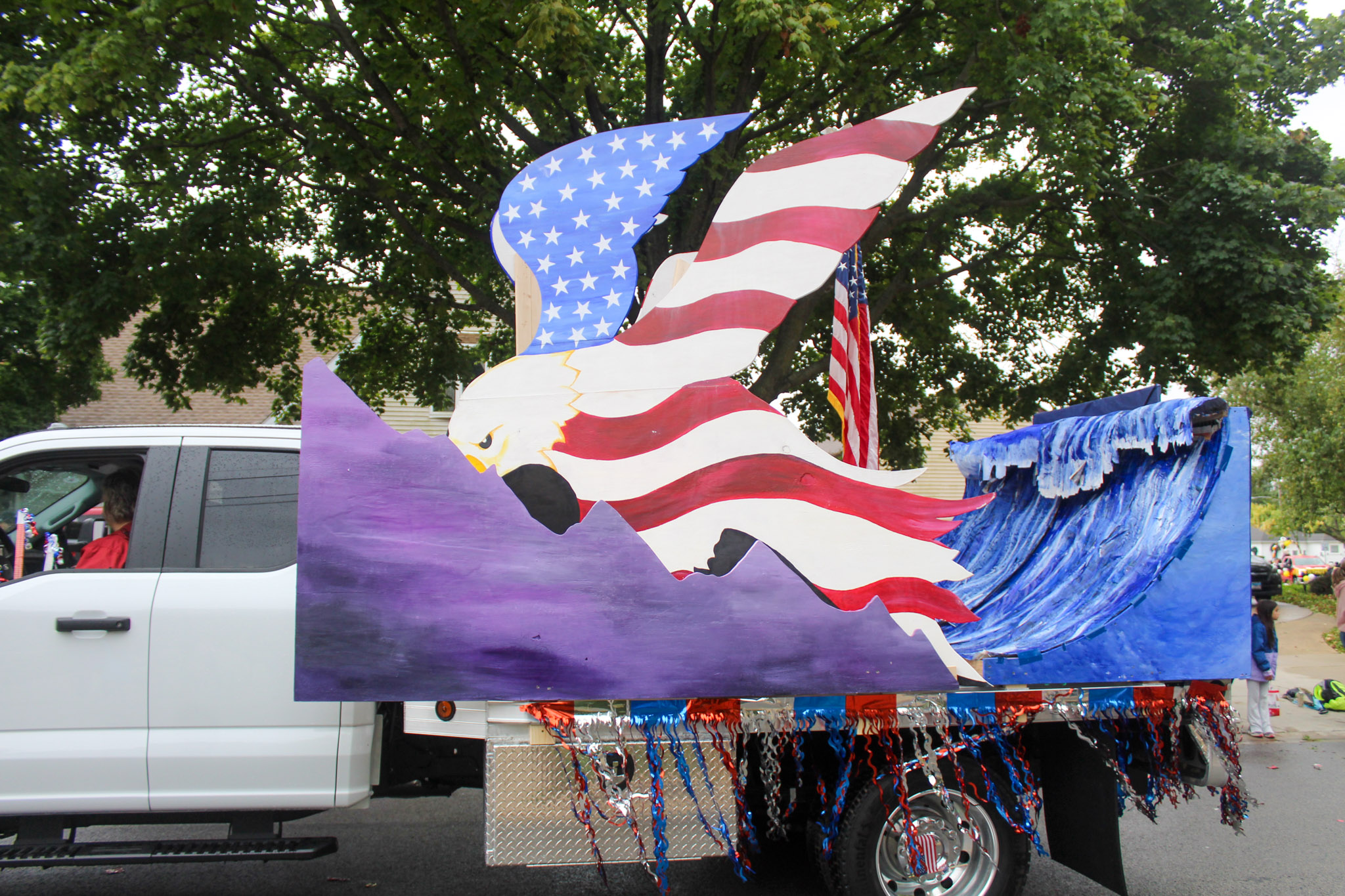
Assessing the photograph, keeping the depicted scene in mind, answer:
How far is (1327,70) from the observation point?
10.9 meters

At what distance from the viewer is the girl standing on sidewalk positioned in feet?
26.1

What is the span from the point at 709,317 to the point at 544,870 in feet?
10.5

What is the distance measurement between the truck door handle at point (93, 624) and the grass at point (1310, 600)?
20074 millimetres

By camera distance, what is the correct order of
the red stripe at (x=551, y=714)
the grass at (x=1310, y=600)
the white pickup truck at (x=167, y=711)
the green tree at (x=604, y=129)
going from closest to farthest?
the red stripe at (x=551, y=714)
the white pickup truck at (x=167, y=711)
the green tree at (x=604, y=129)
the grass at (x=1310, y=600)

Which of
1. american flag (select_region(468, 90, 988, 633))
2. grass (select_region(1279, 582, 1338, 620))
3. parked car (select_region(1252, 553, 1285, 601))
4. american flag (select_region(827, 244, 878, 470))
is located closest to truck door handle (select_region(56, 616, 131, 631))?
american flag (select_region(468, 90, 988, 633))

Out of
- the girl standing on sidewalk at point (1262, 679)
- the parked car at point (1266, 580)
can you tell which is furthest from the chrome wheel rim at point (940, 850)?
the parked car at point (1266, 580)

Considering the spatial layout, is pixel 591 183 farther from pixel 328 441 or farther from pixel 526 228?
pixel 328 441

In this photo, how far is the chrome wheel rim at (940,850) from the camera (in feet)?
12.4

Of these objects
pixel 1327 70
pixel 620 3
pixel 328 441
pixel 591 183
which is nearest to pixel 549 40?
pixel 620 3

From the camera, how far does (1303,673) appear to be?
11.9m

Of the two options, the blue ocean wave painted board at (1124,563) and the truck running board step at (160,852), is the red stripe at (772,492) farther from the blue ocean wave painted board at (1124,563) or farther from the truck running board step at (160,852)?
the truck running board step at (160,852)

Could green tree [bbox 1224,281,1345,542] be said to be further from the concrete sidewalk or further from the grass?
the concrete sidewalk

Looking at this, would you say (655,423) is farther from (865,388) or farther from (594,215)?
(865,388)

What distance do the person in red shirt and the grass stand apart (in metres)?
20.0
